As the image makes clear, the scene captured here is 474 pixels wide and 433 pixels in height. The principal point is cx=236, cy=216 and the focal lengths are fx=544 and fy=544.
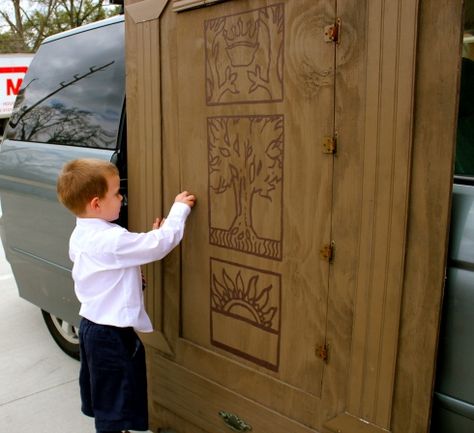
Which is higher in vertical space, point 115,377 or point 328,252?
point 328,252

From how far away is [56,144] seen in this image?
3135 millimetres

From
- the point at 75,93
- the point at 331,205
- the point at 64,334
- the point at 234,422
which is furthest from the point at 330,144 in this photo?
the point at 64,334

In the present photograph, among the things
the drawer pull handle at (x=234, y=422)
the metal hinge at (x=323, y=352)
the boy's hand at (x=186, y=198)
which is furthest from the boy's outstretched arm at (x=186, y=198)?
the drawer pull handle at (x=234, y=422)

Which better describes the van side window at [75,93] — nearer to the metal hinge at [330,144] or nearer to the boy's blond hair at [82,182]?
the boy's blond hair at [82,182]

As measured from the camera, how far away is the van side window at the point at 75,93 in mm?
2828

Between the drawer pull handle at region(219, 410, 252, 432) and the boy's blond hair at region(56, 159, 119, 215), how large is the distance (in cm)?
98

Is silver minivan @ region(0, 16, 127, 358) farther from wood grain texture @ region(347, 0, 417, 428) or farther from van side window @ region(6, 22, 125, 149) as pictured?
wood grain texture @ region(347, 0, 417, 428)

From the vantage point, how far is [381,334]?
1584 millimetres

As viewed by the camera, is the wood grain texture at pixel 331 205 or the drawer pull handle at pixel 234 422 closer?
the wood grain texture at pixel 331 205

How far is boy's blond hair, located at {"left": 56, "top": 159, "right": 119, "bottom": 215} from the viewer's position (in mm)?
2055

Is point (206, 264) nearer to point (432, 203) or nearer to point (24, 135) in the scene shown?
point (432, 203)

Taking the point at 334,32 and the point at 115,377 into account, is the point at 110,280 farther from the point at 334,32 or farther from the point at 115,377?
the point at 334,32

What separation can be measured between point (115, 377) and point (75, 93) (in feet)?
5.61

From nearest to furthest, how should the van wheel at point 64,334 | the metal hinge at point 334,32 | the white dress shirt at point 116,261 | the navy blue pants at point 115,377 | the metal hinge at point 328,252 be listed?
the metal hinge at point 334,32 < the metal hinge at point 328,252 < the white dress shirt at point 116,261 < the navy blue pants at point 115,377 < the van wheel at point 64,334
